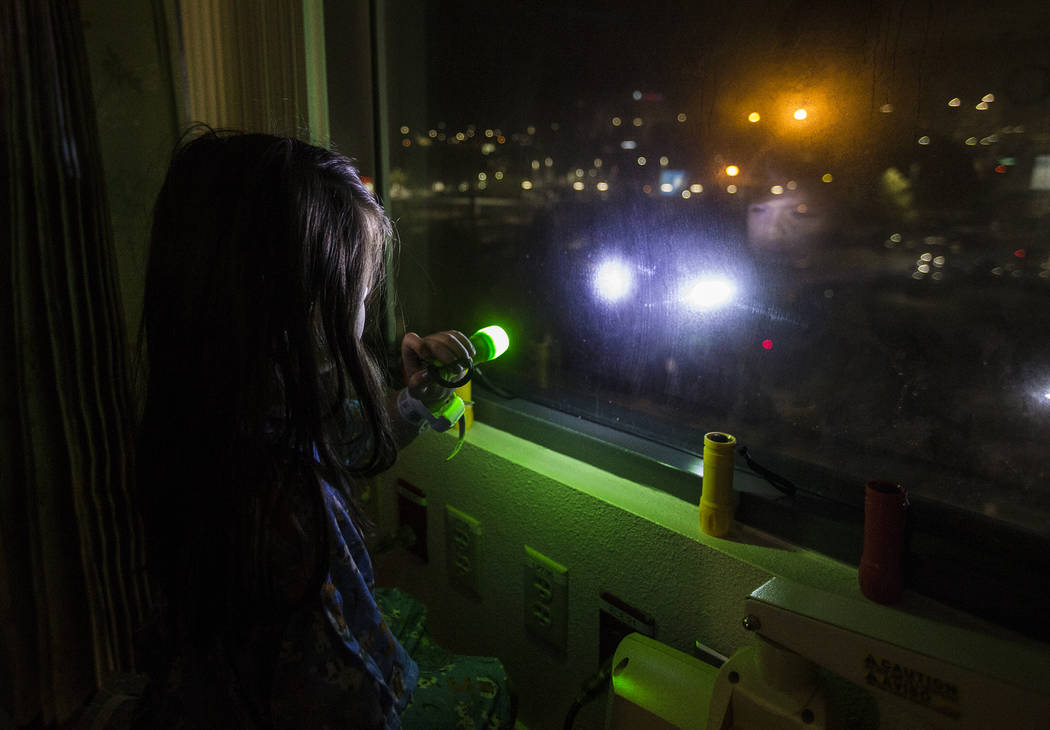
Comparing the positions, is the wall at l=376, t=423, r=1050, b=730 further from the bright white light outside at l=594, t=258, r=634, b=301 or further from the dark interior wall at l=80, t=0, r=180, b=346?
the dark interior wall at l=80, t=0, r=180, b=346

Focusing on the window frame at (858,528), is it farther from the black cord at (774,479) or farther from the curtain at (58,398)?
the curtain at (58,398)

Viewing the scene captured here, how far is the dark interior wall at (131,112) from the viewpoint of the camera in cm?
127

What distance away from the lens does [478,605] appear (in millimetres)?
1158

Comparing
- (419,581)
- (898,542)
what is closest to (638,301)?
(898,542)

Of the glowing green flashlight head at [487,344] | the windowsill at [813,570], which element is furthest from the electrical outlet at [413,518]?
the glowing green flashlight head at [487,344]

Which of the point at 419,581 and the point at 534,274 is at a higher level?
the point at 534,274

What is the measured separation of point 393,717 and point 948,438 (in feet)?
2.31

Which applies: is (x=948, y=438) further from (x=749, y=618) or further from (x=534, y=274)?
(x=534, y=274)

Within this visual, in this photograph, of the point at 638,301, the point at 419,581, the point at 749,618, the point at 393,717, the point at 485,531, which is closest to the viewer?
the point at 749,618

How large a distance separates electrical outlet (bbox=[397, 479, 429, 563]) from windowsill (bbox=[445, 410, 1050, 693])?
0.16 meters

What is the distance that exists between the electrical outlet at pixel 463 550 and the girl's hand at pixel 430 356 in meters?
0.26

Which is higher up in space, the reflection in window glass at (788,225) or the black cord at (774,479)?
the reflection in window glass at (788,225)

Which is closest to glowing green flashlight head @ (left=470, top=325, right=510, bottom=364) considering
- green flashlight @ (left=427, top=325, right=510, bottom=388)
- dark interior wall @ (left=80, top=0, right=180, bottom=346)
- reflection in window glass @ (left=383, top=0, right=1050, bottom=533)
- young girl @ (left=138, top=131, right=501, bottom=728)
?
green flashlight @ (left=427, top=325, right=510, bottom=388)

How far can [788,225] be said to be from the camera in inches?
31.2
